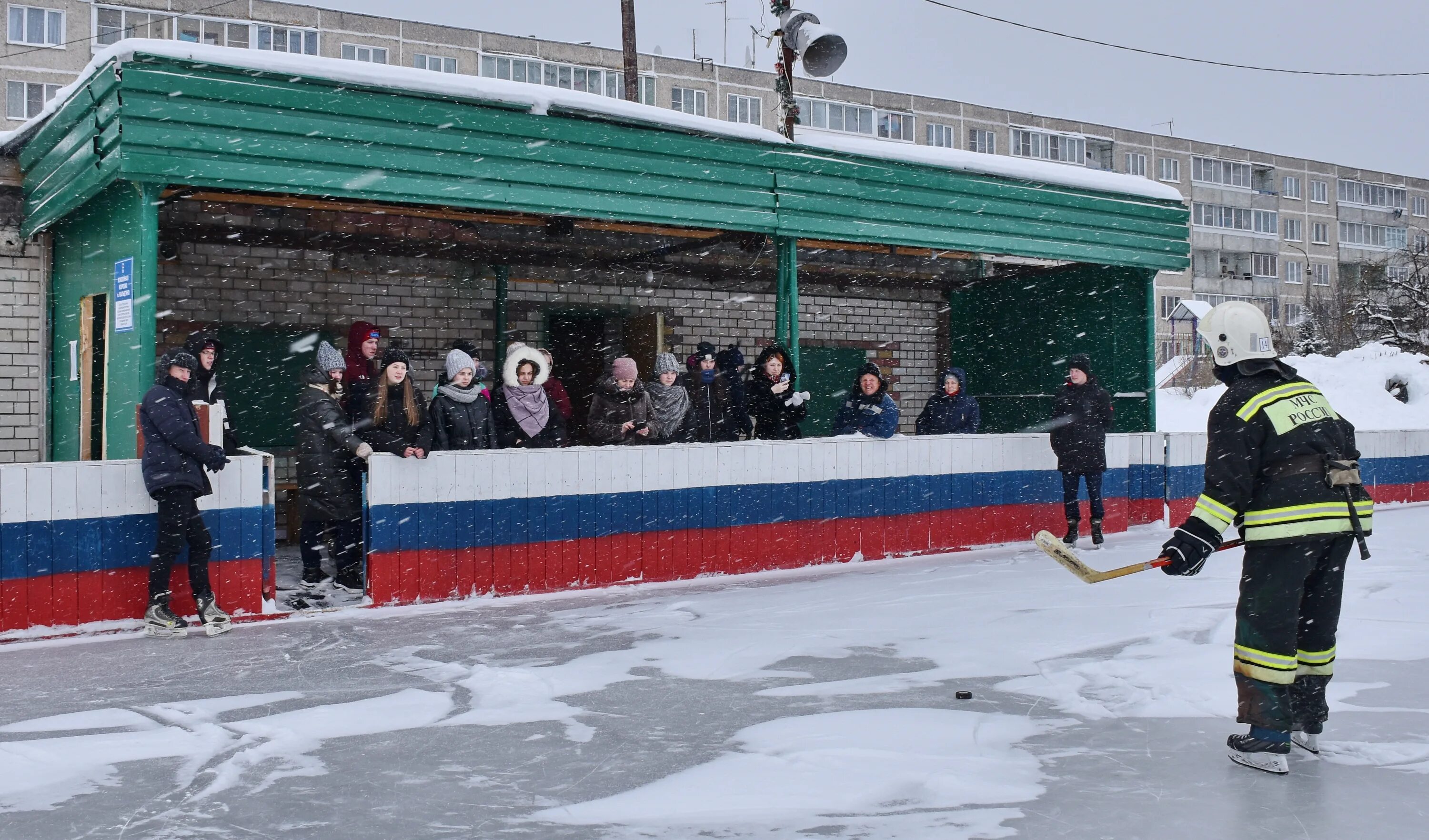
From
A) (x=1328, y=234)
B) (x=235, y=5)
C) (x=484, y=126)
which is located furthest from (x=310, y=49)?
(x=1328, y=234)

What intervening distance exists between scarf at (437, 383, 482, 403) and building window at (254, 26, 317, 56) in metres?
28.0

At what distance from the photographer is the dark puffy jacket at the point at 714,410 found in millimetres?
10688

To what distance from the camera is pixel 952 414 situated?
12.1 meters

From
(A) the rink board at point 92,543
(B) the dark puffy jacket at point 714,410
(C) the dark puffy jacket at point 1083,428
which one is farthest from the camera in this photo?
(C) the dark puffy jacket at point 1083,428

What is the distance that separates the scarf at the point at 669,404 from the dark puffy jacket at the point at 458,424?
1.58 meters

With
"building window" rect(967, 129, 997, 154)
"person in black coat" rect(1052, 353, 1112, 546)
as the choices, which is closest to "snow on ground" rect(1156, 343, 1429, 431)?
"person in black coat" rect(1052, 353, 1112, 546)

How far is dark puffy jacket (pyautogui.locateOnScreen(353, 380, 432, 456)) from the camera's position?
8.54 metres

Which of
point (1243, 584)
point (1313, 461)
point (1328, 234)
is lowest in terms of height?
point (1243, 584)

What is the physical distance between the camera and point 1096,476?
1160 cm

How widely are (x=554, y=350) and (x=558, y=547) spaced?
4.78 m

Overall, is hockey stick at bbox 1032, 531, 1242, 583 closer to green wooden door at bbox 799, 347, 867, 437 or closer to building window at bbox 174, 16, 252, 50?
green wooden door at bbox 799, 347, 867, 437

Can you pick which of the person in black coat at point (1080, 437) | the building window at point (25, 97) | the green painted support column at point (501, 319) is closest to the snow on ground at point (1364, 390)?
the person in black coat at point (1080, 437)

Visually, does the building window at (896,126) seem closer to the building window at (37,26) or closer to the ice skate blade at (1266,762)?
the building window at (37,26)

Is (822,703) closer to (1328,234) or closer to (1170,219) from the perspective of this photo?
(1170,219)
